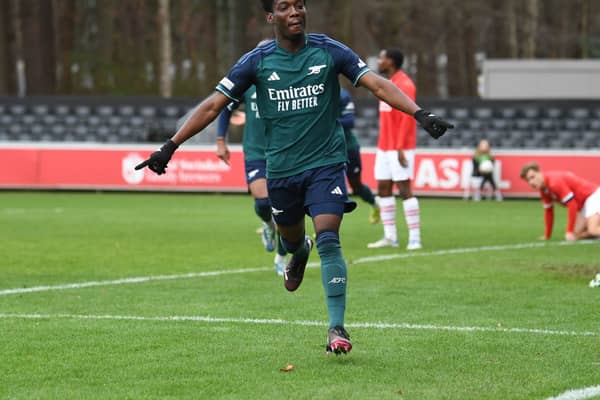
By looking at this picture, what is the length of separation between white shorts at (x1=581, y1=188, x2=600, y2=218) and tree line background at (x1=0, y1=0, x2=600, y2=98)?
2853 cm

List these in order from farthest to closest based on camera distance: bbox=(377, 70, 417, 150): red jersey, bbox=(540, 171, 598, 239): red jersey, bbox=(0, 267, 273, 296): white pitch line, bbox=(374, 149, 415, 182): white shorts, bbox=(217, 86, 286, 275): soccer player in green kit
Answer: bbox=(540, 171, 598, 239): red jersey < bbox=(374, 149, 415, 182): white shorts < bbox=(377, 70, 417, 150): red jersey < bbox=(217, 86, 286, 275): soccer player in green kit < bbox=(0, 267, 273, 296): white pitch line

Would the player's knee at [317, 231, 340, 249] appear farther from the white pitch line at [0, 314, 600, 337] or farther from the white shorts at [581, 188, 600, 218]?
the white shorts at [581, 188, 600, 218]

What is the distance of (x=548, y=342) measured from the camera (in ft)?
27.9

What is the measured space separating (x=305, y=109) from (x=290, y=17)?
0.57 m

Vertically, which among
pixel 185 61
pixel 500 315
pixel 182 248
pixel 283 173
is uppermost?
pixel 283 173

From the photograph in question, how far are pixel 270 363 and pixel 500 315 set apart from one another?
107 inches

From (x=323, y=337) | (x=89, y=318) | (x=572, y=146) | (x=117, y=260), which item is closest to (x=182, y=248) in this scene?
(x=117, y=260)

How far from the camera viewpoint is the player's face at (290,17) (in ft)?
26.2

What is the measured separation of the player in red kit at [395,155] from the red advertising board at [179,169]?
475 inches

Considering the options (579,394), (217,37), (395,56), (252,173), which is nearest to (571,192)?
(395,56)

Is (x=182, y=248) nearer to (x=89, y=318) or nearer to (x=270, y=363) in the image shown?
(x=89, y=318)

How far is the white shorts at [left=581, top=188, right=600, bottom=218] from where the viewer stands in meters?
15.7

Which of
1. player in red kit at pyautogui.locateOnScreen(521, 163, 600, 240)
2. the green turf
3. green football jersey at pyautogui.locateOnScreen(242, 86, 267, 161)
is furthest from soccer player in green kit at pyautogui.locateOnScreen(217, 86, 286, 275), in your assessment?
player in red kit at pyautogui.locateOnScreen(521, 163, 600, 240)

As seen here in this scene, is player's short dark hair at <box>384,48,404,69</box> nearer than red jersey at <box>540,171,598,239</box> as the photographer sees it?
Yes
